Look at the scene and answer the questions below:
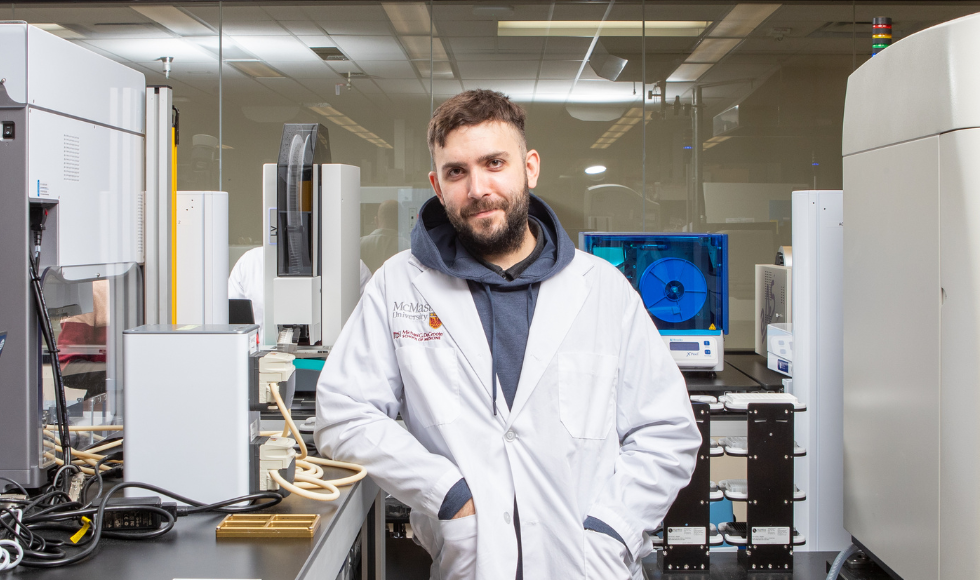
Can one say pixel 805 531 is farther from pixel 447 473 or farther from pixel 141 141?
pixel 141 141

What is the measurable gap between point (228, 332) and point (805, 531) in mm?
2123

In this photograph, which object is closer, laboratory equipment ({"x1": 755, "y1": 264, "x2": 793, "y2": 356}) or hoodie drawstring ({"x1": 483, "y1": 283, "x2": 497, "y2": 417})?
hoodie drawstring ({"x1": 483, "y1": 283, "x2": 497, "y2": 417})

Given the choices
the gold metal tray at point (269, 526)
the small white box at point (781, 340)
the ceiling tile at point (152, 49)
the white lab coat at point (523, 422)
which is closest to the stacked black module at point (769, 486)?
the small white box at point (781, 340)

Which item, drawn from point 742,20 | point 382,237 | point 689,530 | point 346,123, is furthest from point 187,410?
point 742,20

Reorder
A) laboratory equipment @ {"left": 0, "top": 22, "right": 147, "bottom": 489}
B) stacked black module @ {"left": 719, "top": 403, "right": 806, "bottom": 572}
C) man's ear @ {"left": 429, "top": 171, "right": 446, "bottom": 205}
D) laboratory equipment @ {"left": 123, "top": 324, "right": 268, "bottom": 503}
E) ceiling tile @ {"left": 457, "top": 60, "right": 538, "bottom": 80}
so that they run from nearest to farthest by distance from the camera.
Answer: laboratory equipment @ {"left": 123, "top": 324, "right": 268, "bottom": 503}
laboratory equipment @ {"left": 0, "top": 22, "right": 147, "bottom": 489}
man's ear @ {"left": 429, "top": 171, "right": 446, "bottom": 205}
stacked black module @ {"left": 719, "top": 403, "right": 806, "bottom": 572}
ceiling tile @ {"left": 457, "top": 60, "right": 538, "bottom": 80}

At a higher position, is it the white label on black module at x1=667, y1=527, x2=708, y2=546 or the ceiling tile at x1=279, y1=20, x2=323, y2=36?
the ceiling tile at x1=279, y1=20, x2=323, y2=36

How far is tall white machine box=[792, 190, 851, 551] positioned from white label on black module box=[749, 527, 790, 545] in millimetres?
119

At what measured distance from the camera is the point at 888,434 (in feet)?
6.46

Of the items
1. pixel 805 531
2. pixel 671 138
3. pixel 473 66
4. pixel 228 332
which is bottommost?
pixel 805 531

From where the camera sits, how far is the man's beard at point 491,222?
140 centimetres

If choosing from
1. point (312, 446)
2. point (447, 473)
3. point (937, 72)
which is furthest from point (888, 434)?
point (312, 446)

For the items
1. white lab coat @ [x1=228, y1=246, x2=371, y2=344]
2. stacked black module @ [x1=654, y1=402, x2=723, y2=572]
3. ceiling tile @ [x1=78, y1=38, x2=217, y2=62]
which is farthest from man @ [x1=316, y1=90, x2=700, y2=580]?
ceiling tile @ [x1=78, y1=38, x2=217, y2=62]

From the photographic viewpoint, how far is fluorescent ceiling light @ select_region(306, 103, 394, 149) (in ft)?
14.8

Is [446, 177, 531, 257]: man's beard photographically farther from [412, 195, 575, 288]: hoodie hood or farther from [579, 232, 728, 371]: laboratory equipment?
[579, 232, 728, 371]: laboratory equipment
